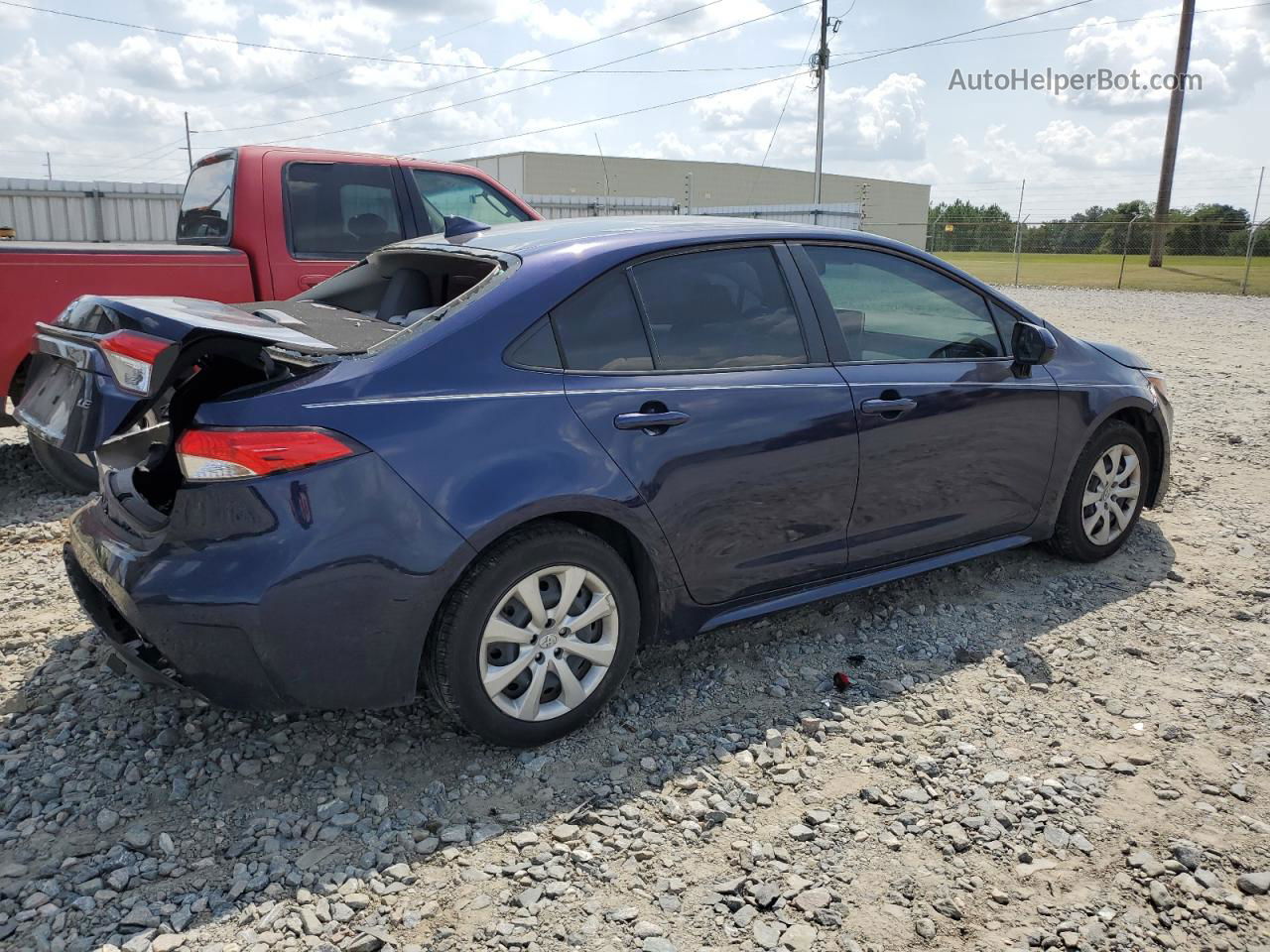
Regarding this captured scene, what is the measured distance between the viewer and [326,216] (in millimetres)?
6582

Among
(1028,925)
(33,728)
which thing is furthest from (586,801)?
(33,728)

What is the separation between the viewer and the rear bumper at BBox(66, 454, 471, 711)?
2740 millimetres

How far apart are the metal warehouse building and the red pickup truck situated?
26939 mm

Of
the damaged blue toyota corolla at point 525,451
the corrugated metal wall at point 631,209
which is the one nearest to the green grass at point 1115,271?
the corrugated metal wall at point 631,209

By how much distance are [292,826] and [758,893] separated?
1.34 m

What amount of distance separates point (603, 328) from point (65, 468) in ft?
13.8

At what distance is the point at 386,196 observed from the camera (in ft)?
22.5

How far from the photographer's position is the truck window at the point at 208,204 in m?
6.50

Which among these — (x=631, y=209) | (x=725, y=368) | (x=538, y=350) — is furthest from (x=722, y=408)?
(x=631, y=209)

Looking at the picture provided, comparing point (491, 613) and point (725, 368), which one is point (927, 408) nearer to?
point (725, 368)

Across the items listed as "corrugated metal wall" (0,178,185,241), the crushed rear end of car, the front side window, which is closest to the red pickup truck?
the crushed rear end of car

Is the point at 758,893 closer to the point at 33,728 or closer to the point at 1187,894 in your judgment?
the point at 1187,894

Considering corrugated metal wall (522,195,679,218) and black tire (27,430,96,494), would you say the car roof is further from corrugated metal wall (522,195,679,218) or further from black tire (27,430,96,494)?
corrugated metal wall (522,195,679,218)

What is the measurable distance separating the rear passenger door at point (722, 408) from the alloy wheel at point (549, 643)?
358 millimetres
